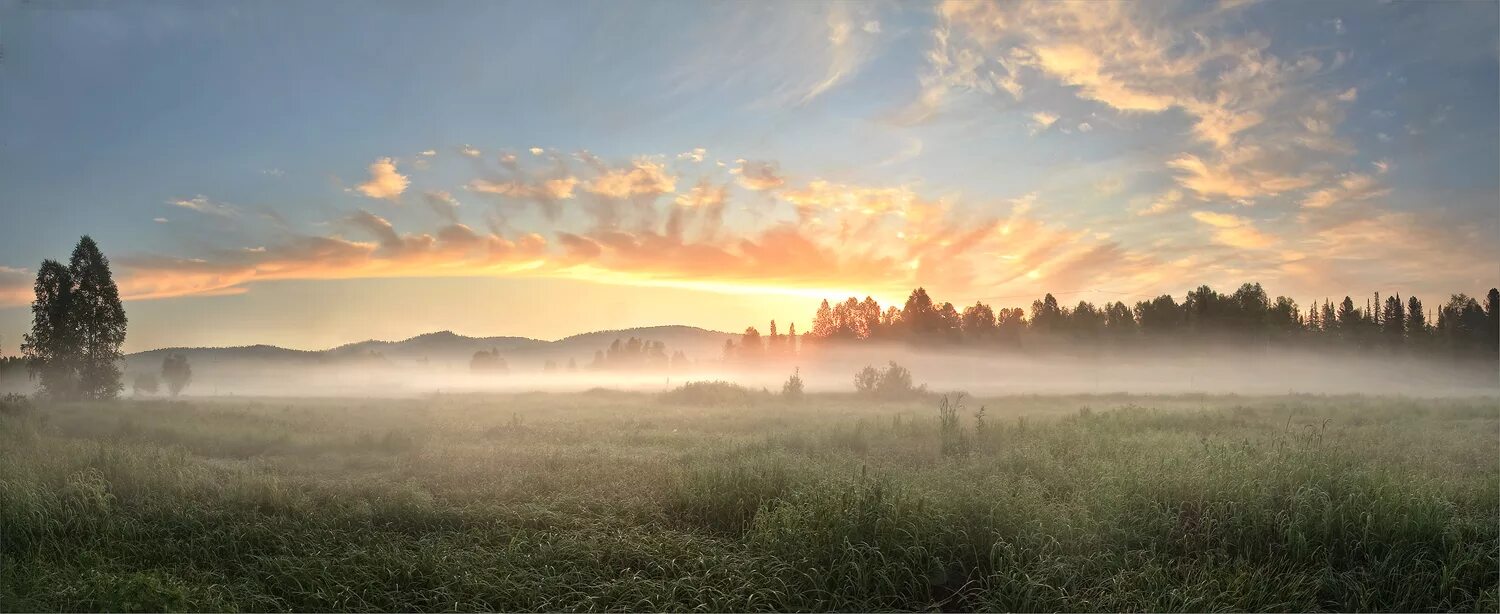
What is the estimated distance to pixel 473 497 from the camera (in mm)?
10203

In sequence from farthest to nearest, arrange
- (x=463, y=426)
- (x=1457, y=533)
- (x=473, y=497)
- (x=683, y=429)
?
(x=683, y=429) → (x=463, y=426) → (x=473, y=497) → (x=1457, y=533)

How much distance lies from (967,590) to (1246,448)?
7160 mm

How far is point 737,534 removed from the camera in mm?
8898

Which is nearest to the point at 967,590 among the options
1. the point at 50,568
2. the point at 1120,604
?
the point at 1120,604

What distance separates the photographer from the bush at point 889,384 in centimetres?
4125

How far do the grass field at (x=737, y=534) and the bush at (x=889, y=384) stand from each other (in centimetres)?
2857

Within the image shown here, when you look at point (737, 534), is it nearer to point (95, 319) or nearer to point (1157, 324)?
point (95, 319)

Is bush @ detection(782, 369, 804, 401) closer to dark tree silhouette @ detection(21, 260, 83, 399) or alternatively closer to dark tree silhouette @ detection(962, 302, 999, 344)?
dark tree silhouette @ detection(21, 260, 83, 399)

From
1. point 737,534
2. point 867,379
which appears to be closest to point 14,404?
point 737,534

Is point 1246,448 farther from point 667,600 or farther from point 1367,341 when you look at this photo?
point 1367,341

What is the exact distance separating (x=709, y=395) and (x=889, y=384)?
1136 cm

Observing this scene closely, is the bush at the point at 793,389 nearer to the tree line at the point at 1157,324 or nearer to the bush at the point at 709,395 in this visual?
the bush at the point at 709,395

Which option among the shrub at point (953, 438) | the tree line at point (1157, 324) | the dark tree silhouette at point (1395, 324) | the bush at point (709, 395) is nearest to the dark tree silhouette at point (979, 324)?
the tree line at point (1157, 324)

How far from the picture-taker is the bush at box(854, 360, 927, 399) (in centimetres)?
4125
